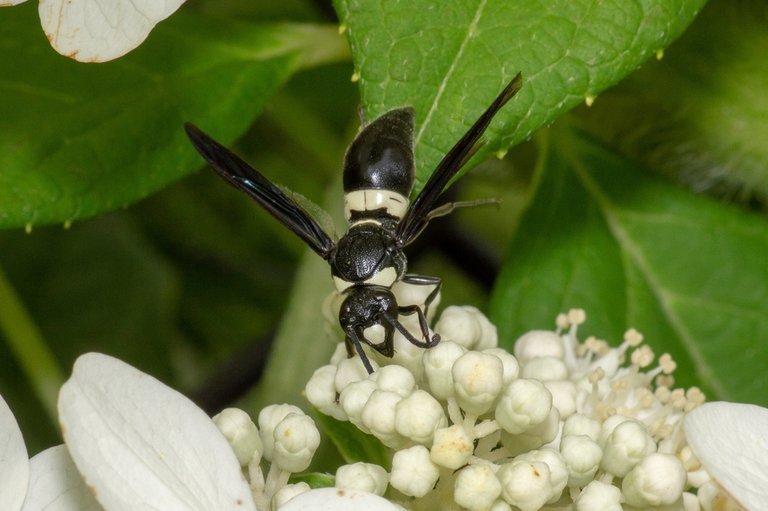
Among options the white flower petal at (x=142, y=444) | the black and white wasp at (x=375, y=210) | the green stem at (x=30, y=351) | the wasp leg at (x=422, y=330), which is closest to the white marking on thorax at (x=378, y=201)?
the black and white wasp at (x=375, y=210)

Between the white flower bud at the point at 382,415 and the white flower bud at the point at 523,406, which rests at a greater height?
the white flower bud at the point at 523,406

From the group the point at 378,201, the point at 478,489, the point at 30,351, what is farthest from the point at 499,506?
the point at 30,351

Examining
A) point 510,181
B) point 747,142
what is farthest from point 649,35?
point 510,181

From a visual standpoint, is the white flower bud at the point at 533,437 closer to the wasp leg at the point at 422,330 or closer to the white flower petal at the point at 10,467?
the wasp leg at the point at 422,330

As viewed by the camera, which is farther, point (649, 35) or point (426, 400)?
point (649, 35)

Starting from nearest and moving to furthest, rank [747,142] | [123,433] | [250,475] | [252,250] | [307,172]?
[123,433] → [250,475] → [747,142] → [307,172] → [252,250]

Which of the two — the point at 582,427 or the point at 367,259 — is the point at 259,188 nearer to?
the point at 367,259

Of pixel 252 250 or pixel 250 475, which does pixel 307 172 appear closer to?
pixel 252 250
